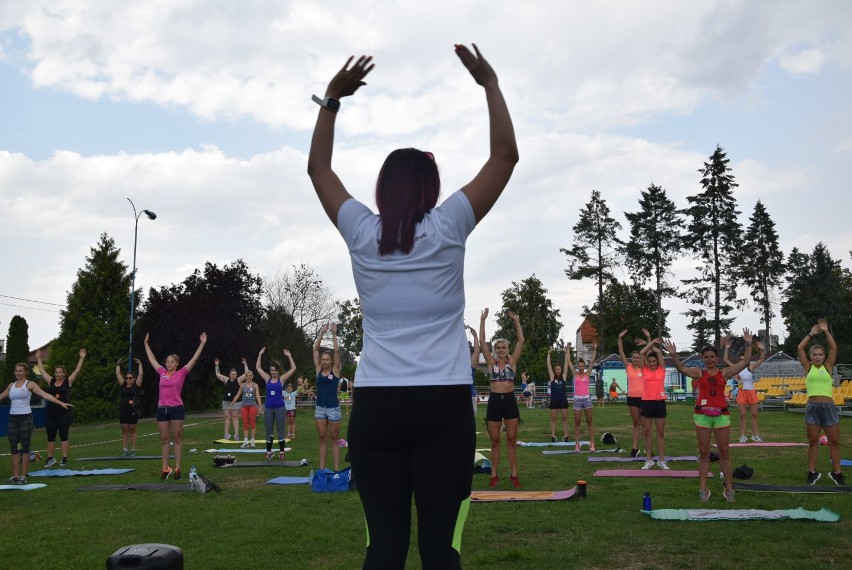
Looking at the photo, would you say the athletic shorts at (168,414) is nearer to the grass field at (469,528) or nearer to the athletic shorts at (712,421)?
the grass field at (469,528)

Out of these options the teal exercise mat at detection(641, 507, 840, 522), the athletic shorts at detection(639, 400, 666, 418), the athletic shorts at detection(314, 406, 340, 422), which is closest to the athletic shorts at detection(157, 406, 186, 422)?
the athletic shorts at detection(314, 406, 340, 422)

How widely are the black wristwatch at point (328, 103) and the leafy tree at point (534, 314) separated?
71325 millimetres

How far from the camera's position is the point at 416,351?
256cm

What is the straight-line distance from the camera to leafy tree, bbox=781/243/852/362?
72.3m

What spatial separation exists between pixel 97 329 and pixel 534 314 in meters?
45.8

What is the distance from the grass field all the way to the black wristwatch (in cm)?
520

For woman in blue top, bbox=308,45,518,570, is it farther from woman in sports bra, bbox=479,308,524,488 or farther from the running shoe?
the running shoe

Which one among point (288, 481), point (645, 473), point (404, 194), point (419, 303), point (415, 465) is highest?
point (404, 194)

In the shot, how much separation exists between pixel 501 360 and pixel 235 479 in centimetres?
557

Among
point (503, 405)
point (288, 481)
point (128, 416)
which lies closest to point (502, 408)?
point (503, 405)

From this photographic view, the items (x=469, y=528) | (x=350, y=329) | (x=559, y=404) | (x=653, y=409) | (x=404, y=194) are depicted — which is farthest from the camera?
(x=350, y=329)

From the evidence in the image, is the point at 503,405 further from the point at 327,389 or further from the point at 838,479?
the point at 838,479

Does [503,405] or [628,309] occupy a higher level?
[628,309]

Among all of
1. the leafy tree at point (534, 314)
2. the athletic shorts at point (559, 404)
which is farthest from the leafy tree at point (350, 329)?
the athletic shorts at point (559, 404)
